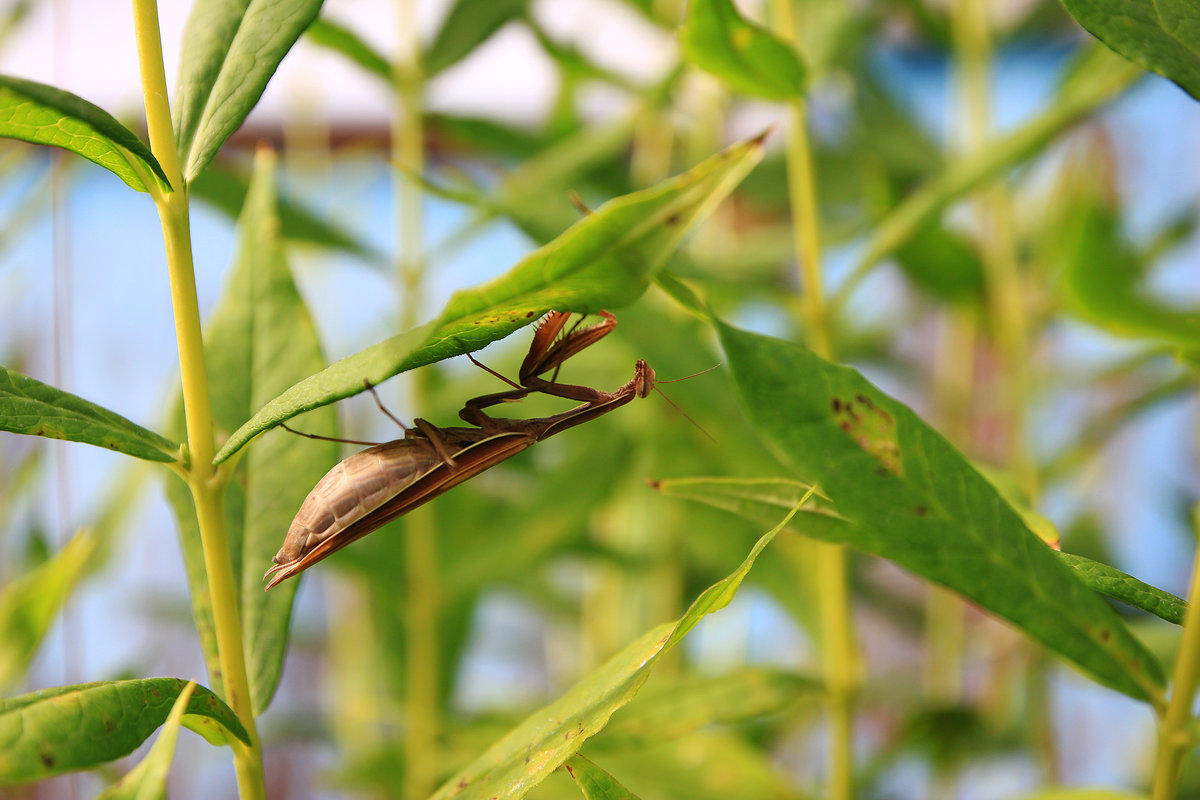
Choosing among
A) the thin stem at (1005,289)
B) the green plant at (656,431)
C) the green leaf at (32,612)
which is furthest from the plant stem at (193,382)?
the thin stem at (1005,289)

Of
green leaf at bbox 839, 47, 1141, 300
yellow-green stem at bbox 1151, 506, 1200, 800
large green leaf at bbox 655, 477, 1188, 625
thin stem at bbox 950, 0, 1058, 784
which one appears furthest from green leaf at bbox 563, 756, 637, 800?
thin stem at bbox 950, 0, 1058, 784

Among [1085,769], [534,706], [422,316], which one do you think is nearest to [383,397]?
[422,316]

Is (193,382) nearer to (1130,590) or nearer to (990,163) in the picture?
(1130,590)

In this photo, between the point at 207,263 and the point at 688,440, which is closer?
the point at 688,440

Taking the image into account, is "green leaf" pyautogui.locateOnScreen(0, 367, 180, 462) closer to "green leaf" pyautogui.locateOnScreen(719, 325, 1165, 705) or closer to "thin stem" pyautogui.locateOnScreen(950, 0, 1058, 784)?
"green leaf" pyautogui.locateOnScreen(719, 325, 1165, 705)

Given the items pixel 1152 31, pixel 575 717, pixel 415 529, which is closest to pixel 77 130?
pixel 575 717

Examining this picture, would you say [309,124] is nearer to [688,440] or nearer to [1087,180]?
[688,440]

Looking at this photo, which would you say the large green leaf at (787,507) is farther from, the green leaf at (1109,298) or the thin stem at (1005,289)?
the thin stem at (1005,289)
